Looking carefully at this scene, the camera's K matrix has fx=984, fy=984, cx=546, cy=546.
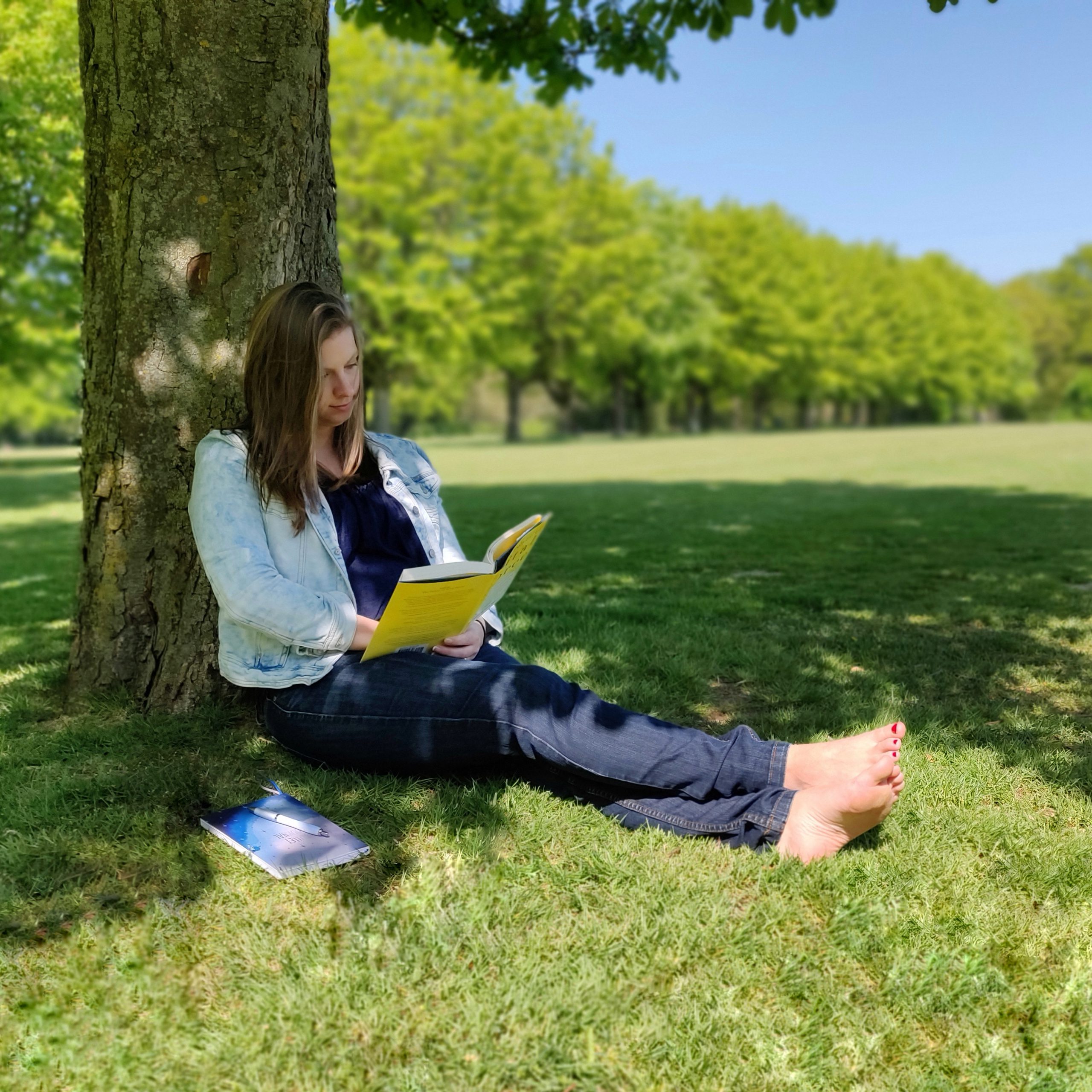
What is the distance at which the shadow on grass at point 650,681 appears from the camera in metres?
3.05

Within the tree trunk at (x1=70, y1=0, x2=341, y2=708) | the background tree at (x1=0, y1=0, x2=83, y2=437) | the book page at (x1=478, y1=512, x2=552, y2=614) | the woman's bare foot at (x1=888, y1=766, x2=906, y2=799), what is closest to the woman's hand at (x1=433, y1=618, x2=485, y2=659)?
the book page at (x1=478, y1=512, x2=552, y2=614)

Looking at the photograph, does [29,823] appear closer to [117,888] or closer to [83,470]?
[117,888]

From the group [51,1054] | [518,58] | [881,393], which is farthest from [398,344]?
[881,393]

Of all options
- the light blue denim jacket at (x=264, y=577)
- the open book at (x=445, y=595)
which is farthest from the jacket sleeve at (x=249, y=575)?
the open book at (x=445, y=595)

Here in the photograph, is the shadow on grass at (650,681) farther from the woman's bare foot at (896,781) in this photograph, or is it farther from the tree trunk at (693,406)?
the tree trunk at (693,406)

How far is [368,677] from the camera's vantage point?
331 cm

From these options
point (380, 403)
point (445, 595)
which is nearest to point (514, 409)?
point (380, 403)

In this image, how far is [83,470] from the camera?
4043 mm

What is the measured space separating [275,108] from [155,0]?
54 cm

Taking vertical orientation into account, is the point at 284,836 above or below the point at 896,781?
below

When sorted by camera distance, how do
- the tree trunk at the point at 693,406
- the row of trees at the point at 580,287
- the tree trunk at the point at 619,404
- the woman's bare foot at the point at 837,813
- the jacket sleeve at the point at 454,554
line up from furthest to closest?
1. the tree trunk at the point at 693,406
2. the tree trunk at the point at 619,404
3. the row of trees at the point at 580,287
4. the jacket sleeve at the point at 454,554
5. the woman's bare foot at the point at 837,813

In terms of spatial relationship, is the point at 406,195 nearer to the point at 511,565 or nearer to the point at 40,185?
the point at 40,185

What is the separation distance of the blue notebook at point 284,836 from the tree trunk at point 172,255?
916 mm

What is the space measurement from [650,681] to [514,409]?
4536 cm
